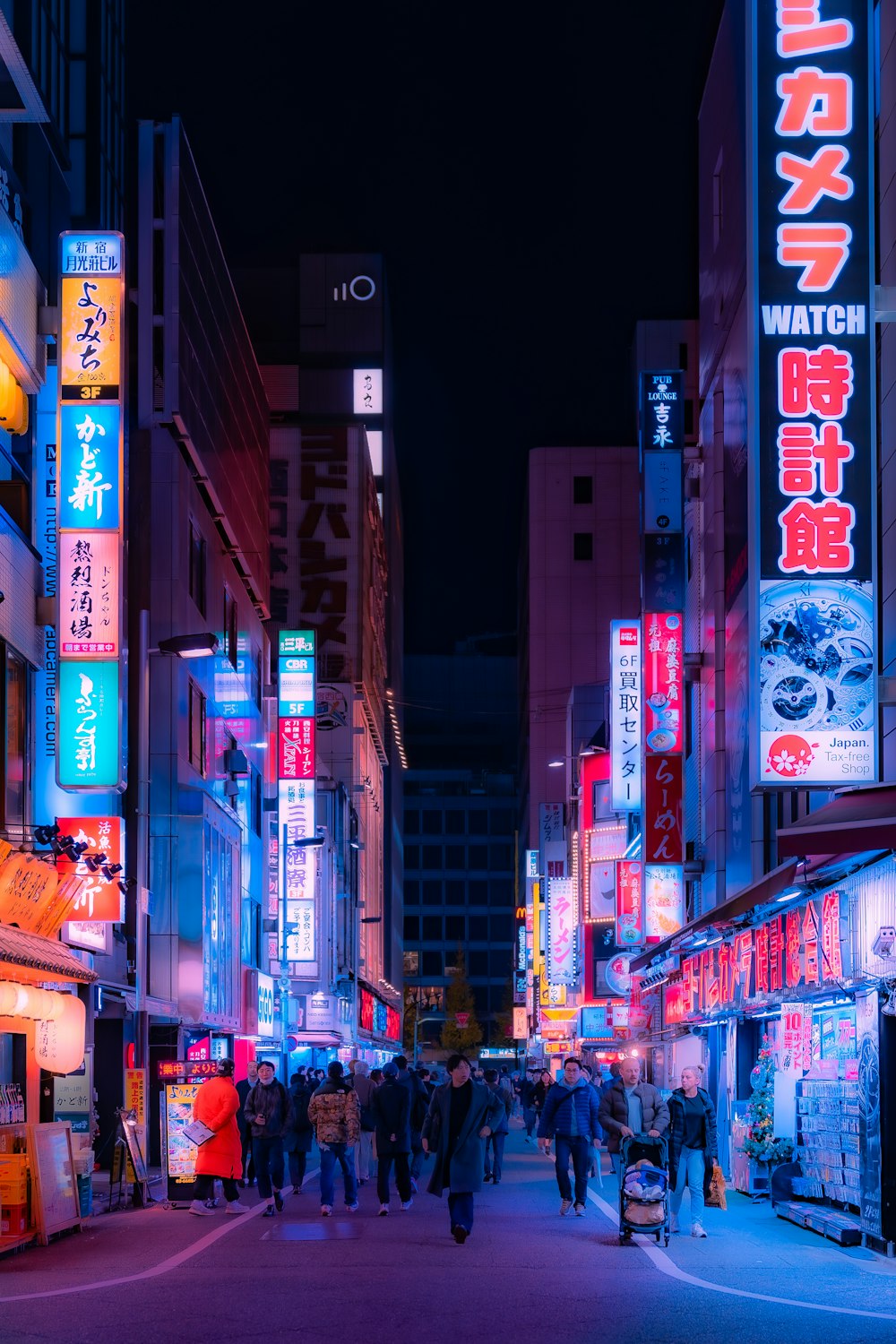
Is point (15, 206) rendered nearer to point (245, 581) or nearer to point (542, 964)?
point (245, 581)

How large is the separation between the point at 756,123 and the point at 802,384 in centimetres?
247

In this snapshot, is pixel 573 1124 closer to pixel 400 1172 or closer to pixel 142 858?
pixel 400 1172

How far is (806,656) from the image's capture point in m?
16.7

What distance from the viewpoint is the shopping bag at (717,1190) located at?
19766 mm

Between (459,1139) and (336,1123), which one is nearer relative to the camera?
(459,1139)

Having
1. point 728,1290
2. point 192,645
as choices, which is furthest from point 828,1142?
point 192,645

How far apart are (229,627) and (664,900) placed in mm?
13153

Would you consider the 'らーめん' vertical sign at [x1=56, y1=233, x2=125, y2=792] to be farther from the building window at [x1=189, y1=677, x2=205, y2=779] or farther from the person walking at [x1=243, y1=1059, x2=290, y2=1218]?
the building window at [x1=189, y1=677, x2=205, y2=779]

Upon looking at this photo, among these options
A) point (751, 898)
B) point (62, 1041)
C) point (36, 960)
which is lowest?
point (62, 1041)

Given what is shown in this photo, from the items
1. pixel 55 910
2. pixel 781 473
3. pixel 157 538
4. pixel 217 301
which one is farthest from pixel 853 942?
pixel 217 301

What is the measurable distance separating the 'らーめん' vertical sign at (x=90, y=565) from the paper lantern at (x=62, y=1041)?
13.2ft

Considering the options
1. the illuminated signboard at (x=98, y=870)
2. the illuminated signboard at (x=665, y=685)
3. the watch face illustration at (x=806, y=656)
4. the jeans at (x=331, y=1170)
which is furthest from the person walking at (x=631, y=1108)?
the illuminated signboard at (x=665, y=685)

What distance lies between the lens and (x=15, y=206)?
931 inches

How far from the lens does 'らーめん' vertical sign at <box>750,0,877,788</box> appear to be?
16.6 metres
